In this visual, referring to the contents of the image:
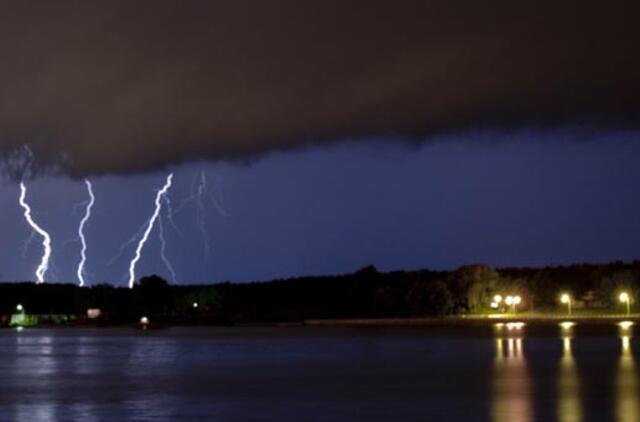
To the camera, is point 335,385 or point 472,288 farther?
point 472,288

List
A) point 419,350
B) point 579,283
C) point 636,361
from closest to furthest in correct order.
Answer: point 636,361 < point 419,350 < point 579,283

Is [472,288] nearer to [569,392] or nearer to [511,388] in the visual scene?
[511,388]

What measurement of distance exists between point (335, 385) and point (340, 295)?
350ft

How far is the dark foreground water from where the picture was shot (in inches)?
837

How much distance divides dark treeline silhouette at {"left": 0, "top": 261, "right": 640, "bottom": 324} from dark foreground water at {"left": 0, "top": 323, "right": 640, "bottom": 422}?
64.1 meters

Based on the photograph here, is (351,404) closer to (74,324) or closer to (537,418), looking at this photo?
(537,418)

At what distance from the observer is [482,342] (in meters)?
50.0

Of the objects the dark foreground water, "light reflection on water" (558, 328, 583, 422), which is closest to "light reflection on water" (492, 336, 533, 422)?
the dark foreground water

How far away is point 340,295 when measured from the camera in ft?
440

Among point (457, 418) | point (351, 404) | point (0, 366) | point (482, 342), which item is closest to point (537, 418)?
point (457, 418)

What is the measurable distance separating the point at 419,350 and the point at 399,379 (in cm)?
1479

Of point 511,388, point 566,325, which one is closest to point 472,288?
point 566,325

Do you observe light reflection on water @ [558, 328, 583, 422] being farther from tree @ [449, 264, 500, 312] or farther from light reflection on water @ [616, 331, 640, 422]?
tree @ [449, 264, 500, 312]

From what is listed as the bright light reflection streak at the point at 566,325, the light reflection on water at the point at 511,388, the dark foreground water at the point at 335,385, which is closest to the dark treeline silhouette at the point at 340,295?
the bright light reflection streak at the point at 566,325
